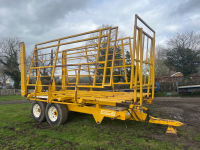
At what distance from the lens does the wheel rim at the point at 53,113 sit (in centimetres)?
540

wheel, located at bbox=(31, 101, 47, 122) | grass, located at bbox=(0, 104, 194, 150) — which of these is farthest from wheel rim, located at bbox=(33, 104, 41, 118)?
grass, located at bbox=(0, 104, 194, 150)

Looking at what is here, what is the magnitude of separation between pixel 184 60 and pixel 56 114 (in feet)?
56.9

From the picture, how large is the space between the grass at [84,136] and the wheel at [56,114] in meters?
0.20

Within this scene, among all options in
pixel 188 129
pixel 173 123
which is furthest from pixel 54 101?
pixel 188 129

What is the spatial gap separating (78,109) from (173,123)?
2.98 meters

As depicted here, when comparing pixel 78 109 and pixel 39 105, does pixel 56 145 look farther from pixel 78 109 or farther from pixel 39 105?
pixel 39 105

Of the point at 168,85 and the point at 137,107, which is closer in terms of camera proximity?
the point at 137,107

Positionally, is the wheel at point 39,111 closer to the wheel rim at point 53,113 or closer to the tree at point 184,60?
the wheel rim at point 53,113

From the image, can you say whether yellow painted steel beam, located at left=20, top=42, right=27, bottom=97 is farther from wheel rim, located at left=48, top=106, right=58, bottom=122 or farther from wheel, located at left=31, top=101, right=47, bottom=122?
wheel rim, located at left=48, top=106, right=58, bottom=122

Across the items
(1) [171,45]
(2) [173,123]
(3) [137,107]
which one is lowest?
(2) [173,123]

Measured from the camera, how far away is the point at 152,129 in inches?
182

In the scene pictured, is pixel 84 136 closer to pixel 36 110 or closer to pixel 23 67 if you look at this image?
pixel 36 110

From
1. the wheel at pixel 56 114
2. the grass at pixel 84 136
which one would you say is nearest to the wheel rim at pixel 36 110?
the grass at pixel 84 136

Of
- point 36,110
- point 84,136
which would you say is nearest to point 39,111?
point 36,110
